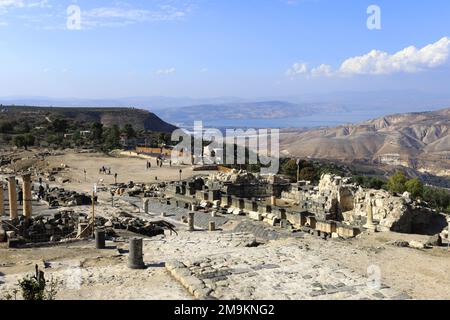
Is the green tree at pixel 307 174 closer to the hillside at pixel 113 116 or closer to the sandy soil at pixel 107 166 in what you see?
the sandy soil at pixel 107 166

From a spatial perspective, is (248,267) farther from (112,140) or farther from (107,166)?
(112,140)

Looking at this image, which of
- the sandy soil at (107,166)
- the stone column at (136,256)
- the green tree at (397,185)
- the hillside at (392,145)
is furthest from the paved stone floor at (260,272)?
the hillside at (392,145)

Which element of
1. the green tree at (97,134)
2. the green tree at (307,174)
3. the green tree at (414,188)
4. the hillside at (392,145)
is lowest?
the hillside at (392,145)

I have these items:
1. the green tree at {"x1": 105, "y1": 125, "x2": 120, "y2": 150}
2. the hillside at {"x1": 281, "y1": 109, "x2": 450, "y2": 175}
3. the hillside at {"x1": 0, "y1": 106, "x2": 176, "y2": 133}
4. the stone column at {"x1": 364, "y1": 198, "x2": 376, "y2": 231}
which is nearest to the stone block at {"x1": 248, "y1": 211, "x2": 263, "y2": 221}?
the stone column at {"x1": 364, "y1": 198, "x2": 376, "y2": 231}

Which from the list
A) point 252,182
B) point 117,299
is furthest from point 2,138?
point 117,299

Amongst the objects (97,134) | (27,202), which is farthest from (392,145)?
(27,202)

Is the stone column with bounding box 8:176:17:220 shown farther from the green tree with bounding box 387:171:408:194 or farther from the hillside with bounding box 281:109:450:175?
the hillside with bounding box 281:109:450:175
